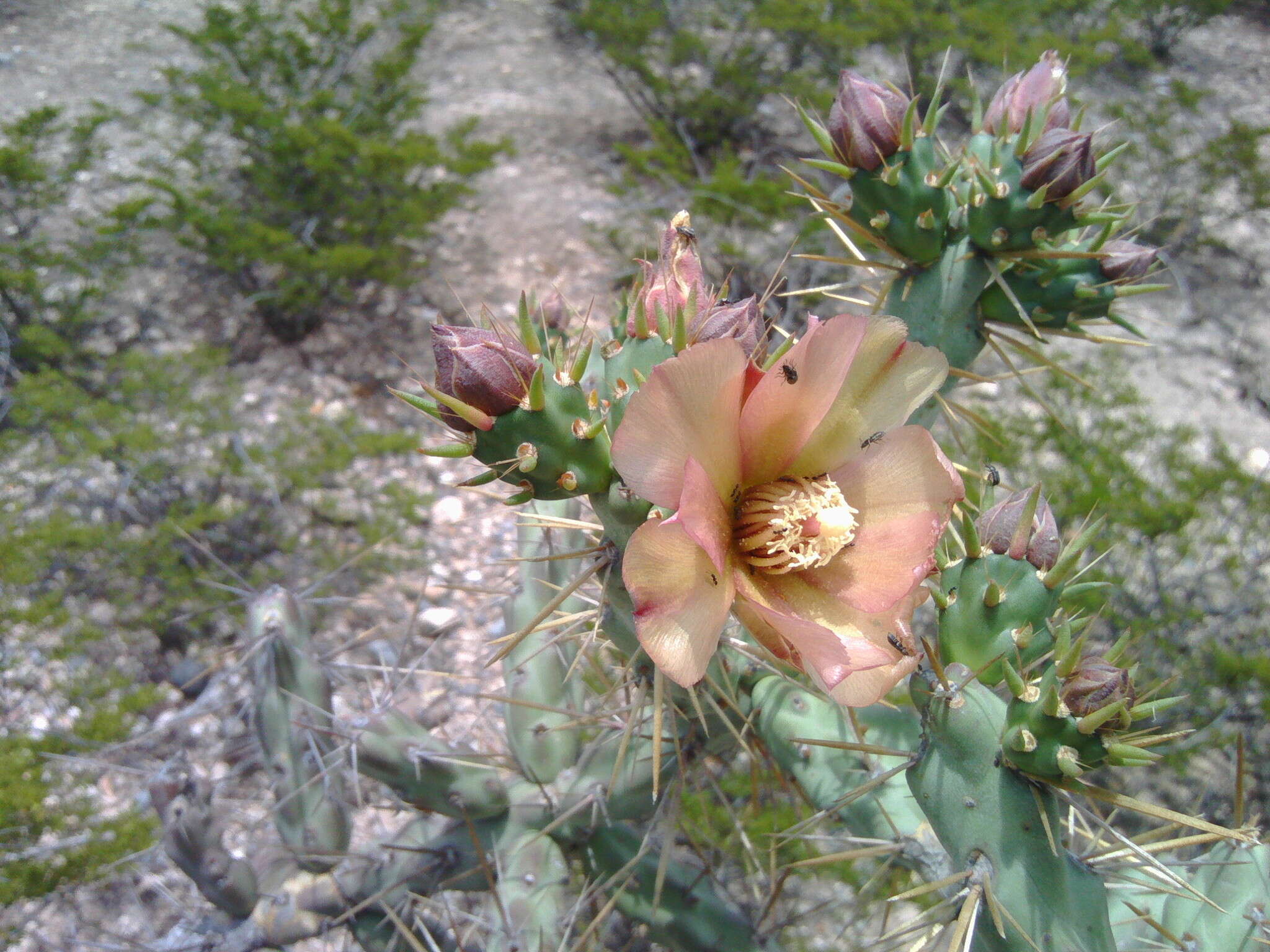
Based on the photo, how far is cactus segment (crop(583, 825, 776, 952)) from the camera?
4.94 feet

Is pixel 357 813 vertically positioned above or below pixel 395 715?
below

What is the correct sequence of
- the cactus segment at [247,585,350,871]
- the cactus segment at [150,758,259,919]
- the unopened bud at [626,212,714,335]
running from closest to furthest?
1. the unopened bud at [626,212,714,335]
2. the cactus segment at [150,758,259,919]
3. the cactus segment at [247,585,350,871]

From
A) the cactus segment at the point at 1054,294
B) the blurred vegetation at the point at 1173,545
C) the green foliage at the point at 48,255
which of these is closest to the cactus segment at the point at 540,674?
the cactus segment at the point at 1054,294

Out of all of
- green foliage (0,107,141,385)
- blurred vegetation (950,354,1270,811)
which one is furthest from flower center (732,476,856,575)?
green foliage (0,107,141,385)

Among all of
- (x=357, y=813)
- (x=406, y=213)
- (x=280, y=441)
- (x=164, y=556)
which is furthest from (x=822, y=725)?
(x=406, y=213)

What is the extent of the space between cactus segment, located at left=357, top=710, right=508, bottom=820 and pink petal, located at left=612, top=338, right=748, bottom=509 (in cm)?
93

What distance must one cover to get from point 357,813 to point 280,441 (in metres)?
1.39

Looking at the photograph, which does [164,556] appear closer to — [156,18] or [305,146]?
[305,146]

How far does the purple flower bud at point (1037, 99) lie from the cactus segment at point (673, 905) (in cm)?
135

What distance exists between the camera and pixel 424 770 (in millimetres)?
1440

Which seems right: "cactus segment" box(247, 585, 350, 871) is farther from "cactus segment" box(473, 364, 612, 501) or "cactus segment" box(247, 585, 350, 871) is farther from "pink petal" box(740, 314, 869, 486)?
"pink petal" box(740, 314, 869, 486)

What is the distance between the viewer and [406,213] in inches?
142

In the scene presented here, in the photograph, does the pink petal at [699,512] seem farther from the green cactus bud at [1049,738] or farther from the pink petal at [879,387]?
the green cactus bud at [1049,738]

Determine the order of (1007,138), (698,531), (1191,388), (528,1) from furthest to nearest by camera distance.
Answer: (528,1), (1191,388), (1007,138), (698,531)
